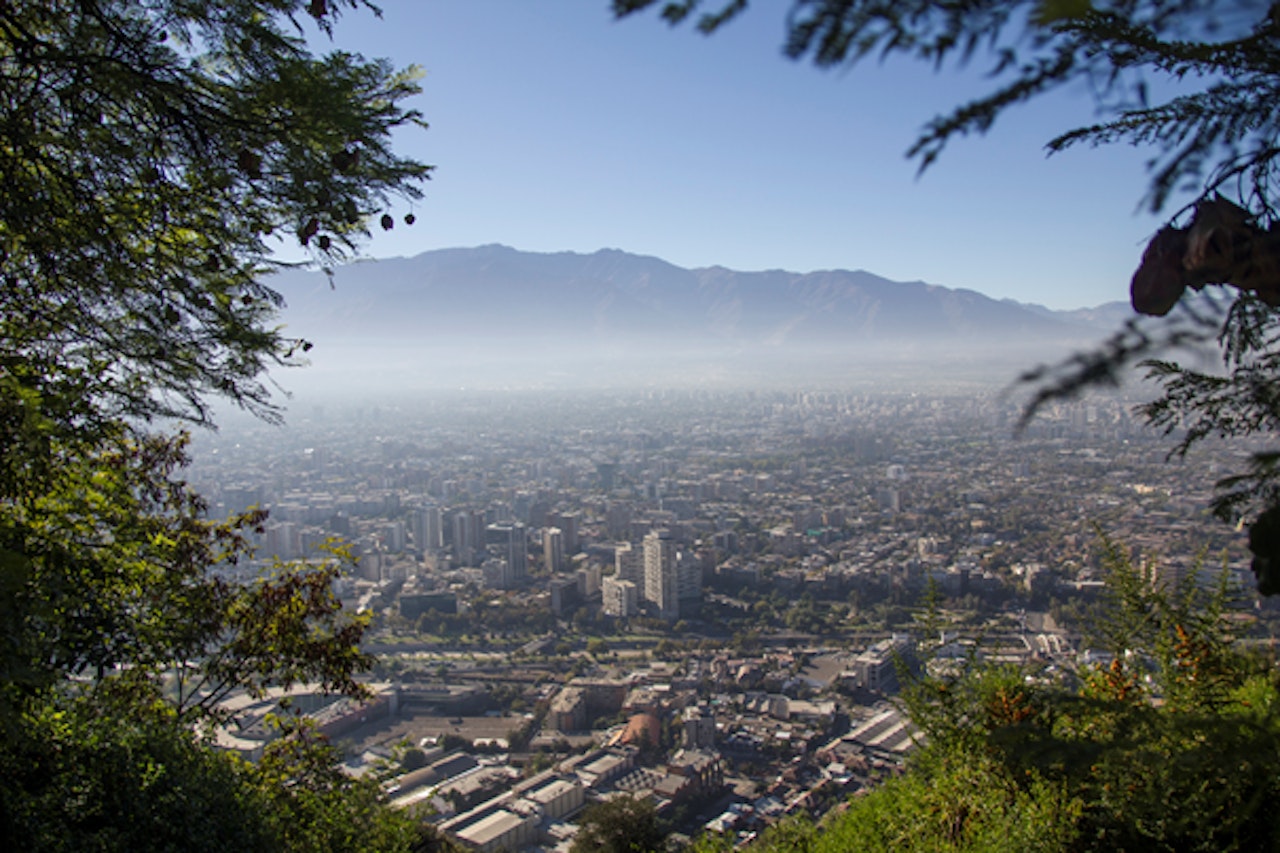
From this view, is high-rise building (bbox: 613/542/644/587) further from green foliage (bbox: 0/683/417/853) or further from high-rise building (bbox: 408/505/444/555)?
green foliage (bbox: 0/683/417/853)

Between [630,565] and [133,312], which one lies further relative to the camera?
[630,565]

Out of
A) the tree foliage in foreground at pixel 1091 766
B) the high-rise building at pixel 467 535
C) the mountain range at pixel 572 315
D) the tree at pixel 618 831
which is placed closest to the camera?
the tree foliage in foreground at pixel 1091 766

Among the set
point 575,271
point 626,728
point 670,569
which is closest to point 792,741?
point 626,728

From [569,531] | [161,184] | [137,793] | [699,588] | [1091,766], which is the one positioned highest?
[161,184]

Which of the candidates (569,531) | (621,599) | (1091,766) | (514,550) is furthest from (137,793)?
(569,531)

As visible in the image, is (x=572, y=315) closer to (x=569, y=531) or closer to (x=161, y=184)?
(x=569, y=531)

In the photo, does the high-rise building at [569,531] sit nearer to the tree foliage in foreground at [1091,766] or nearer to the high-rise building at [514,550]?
the high-rise building at [514,550]

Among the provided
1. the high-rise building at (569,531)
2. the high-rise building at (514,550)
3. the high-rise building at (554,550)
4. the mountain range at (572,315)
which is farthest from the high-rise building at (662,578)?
the mountain range at (572,315)
